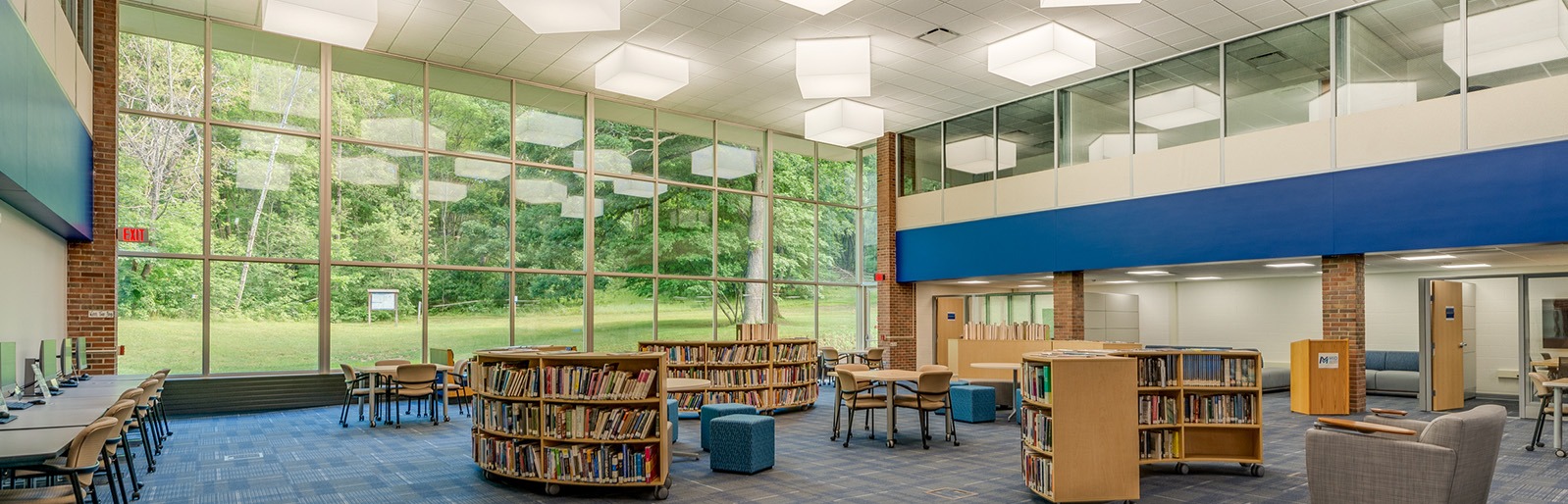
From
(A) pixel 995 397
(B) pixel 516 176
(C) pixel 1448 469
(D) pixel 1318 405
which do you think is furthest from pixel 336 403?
(D) pixel 1318 405

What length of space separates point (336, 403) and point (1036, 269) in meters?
11.2

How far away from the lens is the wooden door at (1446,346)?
460 inches

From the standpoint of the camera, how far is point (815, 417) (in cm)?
1152

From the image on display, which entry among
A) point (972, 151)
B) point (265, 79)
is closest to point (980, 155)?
point (972, 151)

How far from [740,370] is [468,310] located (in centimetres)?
513

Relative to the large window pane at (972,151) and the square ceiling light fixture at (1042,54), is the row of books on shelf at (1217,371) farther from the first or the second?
the large window pane at (972,151)

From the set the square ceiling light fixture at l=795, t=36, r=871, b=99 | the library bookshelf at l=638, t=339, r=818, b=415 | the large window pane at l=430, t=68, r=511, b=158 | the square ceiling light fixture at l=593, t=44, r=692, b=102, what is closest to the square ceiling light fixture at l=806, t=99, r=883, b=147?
the square ceiling light fixture at l=795, t=36, r=871, b=99

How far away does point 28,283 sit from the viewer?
8.04 meters

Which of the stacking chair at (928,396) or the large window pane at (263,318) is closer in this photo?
the stacking chair at (928,396)

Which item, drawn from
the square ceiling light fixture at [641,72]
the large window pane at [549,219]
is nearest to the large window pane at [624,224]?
the large window pane at [549,219]

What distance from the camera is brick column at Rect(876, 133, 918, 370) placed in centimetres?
1778

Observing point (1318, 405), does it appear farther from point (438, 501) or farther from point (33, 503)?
point (33, 503)

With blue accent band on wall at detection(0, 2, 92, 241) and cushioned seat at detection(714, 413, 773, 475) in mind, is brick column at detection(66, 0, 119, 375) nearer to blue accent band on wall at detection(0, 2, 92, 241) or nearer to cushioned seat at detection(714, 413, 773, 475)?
blue accent band on wall at detection(0, 2, 92, 241)

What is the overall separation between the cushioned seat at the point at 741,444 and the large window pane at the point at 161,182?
851 cm
